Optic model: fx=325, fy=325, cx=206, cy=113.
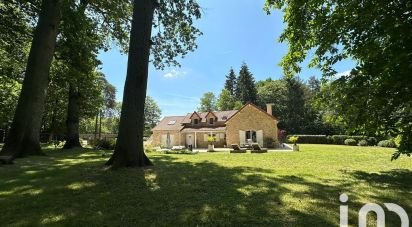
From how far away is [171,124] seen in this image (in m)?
44.1

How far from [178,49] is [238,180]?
10050mm

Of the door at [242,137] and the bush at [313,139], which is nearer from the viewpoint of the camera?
the door at [242,137]

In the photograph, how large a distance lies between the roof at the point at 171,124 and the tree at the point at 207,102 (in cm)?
3144

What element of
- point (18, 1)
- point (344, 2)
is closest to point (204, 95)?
point (18, 1)

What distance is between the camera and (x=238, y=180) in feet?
24.4

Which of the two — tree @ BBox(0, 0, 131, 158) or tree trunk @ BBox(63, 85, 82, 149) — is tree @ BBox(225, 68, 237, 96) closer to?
tree trunk @ BBox(63, 85, 82, 149)

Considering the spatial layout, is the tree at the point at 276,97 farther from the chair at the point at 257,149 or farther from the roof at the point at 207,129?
the chair at the point at 257,149

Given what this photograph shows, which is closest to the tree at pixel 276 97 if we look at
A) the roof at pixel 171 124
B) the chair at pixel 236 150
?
the roof at pixel 171 124

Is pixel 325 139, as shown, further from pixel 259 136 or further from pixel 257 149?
pixel 257 149

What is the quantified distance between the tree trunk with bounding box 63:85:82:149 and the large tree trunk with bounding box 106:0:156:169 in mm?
12883

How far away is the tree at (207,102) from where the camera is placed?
77.2m

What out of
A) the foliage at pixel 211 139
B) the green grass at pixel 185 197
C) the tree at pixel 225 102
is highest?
the tree at pixel 225 102

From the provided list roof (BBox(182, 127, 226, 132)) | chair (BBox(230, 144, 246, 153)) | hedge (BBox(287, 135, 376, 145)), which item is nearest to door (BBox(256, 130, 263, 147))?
roof (BBox(182, 127, 226, 132))

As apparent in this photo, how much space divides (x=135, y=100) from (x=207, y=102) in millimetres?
68112
